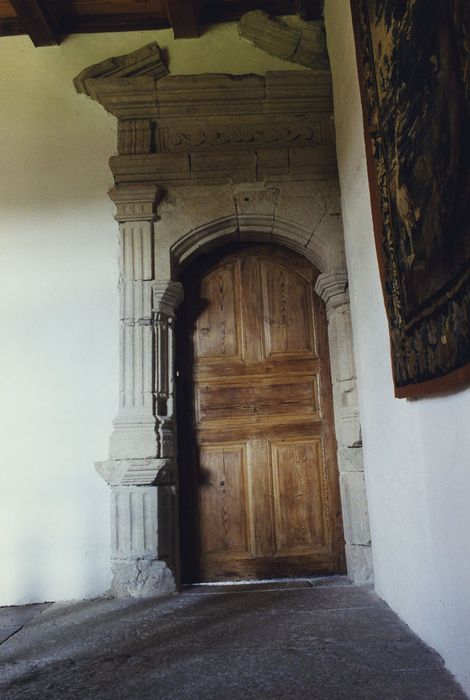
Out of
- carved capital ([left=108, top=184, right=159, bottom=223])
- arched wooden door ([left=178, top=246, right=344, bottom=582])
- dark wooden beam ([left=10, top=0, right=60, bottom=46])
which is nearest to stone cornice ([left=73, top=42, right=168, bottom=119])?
dark wooden beam ([left=10, top=0, right=60, bottom=46])

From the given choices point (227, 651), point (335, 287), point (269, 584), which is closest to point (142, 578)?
point (269, 584)

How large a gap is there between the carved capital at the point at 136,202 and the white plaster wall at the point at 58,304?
9cm

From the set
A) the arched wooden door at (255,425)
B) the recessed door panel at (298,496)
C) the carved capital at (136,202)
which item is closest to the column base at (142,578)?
the arched wooden door at (255,425)

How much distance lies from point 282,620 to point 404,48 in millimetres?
2142

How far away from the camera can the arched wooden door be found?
2965mm

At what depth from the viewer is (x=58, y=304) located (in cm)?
303

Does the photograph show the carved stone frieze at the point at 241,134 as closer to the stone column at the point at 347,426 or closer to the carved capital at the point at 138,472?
the stone column at the point at 347,426

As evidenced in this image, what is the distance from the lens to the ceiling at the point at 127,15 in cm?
320

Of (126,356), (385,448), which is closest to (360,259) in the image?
(385,448)

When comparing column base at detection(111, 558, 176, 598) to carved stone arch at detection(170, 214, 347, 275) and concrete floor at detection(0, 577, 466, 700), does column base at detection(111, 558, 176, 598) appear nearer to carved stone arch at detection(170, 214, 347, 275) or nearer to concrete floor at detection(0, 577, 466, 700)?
concrete floor at detection(0, 577, 466, 700)

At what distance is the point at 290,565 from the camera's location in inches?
116

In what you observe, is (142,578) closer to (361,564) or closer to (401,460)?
(361,564)

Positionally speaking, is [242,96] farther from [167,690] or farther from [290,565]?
[167,690]

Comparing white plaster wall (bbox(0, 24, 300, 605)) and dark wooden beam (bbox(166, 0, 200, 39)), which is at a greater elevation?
dark wooden beam (bbox(166, 0, 200, 39))
